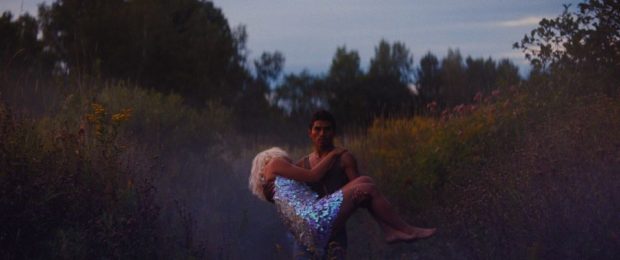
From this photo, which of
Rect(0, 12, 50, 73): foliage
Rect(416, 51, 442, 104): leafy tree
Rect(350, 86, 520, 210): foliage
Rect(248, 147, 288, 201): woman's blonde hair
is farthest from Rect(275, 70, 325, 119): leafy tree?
Rect(248, 147, 288, 201): woman's blonde hair

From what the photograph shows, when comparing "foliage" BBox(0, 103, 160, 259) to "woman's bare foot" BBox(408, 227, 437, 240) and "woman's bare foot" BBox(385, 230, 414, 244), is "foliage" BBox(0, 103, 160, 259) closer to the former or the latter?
"woman's bare foot" BBox(385, 230, 414, 244)

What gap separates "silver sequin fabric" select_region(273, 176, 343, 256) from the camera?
6852 mm

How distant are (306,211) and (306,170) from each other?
0.35 meters

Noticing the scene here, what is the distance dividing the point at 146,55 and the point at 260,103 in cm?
910

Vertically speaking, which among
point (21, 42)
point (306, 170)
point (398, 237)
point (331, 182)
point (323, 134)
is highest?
point (21, 42)

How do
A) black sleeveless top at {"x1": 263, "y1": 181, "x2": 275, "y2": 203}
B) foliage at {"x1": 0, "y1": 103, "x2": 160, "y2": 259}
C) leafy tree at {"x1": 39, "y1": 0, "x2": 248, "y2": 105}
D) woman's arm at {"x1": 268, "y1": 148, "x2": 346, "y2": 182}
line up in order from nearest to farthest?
foliage at {"x1": 0, "y1": 103, "x2": 160, "y2": 259}
woman's arm at {"x1": 268, "y1": 148, "x2": 346, "y2": 182}
black sleeveless top at {"x1": 263, "y1": 181, "x2": 275, "y2": 203}
leafy tree at {"x1": 39, "y1": 0, "x2": 248, "y2": 105}

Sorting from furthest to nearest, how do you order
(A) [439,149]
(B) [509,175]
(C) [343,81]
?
(C) [343,81] < (A) [439,149] < (B) [509,175]

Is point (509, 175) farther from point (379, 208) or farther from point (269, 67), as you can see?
point (269, 67)

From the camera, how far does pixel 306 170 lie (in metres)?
7.05

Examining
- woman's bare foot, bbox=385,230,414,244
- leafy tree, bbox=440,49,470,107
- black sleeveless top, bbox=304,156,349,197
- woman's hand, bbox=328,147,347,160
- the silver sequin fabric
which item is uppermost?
leafy tree, bbox=440,49,470,107

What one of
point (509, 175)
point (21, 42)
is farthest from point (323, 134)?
point (21, 42)

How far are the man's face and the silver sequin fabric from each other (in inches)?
14.8

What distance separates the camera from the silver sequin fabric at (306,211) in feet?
22.5

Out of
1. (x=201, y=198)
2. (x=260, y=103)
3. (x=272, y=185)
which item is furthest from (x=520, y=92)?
(x=260, y=103)
